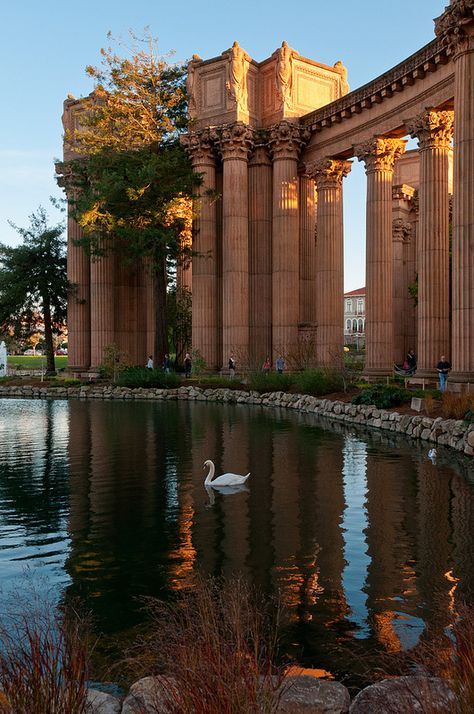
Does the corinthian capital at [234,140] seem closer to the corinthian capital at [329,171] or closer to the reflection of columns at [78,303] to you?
the corinthian capital at [329,171]

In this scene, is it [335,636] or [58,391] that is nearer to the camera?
[335,636]

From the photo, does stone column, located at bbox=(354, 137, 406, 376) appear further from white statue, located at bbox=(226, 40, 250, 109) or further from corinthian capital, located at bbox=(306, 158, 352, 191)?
white statue, located at bbox=(226, 40, 250, 109)

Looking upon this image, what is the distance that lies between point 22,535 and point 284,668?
6212 millimetres

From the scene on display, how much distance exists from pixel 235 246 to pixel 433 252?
44.6ft

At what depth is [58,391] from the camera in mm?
39312

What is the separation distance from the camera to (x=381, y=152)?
104 feet

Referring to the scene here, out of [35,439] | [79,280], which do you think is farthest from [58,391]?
[35,439]

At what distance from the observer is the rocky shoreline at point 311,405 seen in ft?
57.0

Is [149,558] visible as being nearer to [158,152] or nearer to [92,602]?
[92,602]

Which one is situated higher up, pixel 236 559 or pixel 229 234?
pixel 229 234

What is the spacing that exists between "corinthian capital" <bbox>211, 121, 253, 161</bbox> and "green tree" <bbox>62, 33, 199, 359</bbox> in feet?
7.63

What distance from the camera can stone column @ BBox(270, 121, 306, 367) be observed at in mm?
37219

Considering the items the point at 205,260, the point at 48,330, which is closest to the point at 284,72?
the point at 205,260

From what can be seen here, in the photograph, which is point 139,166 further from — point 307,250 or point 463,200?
point 463,200
